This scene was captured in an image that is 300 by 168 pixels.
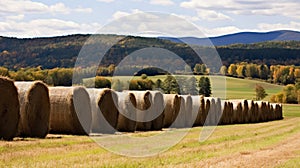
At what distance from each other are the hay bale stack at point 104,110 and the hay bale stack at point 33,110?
130 inches

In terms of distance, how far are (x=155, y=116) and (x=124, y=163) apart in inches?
695

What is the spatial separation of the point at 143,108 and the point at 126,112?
7.23 ft

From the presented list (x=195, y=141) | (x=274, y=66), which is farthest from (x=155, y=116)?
(x=274, y=66)

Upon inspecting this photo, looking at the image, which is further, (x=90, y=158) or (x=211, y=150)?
(x=211, y=150)

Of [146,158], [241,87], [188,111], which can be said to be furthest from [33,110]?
[241,87]

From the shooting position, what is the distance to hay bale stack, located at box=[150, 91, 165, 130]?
2951 cm

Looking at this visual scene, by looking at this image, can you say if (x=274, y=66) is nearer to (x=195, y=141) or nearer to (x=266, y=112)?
(x=266, y=112)

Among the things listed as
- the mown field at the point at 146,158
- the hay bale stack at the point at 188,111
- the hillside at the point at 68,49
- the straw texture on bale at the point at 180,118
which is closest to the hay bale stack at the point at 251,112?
the hillside at the point at 68,49

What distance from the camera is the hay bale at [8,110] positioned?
1739cm

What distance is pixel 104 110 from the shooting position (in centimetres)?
2373

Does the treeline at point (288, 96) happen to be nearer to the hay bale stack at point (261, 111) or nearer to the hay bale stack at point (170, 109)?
the hay bale stack at point (261, 111)

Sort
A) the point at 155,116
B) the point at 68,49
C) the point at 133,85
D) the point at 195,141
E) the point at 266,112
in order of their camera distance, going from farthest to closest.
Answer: the point at 68,49 < the point at 133,85 < the point at 266,112 < the point at 155,116 < the point at 195,141

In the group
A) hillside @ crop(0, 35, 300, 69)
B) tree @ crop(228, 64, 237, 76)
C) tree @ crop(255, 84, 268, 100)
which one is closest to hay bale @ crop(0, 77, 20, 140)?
hillside @ crop(0, 35, 300, 69)

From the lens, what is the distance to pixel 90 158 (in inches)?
518
